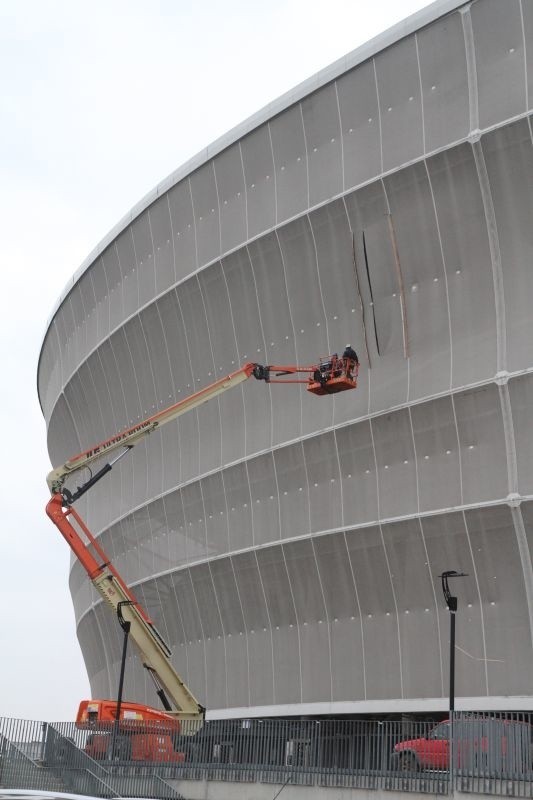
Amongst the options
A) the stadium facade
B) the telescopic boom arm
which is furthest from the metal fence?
the telescopic boom arm

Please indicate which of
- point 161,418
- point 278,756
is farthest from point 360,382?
point 278,756

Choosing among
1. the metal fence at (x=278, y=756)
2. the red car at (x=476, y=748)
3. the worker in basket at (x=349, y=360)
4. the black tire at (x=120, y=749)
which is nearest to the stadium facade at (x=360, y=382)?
the worker in basket at (x=349, y=360)

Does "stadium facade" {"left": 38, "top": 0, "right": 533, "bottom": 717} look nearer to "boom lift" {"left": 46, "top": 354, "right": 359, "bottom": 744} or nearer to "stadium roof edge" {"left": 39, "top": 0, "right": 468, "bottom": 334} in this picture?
"stadium roof edge" {"left": 39, "top": 0, "right": 468, "bottom": 334}

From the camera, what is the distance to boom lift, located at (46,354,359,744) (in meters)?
27.6

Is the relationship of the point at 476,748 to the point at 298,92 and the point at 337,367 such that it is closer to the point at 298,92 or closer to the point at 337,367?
the point at 337,367

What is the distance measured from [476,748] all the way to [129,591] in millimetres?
14737

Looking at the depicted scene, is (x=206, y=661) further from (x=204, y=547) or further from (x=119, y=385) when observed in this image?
(x=119, y=385)

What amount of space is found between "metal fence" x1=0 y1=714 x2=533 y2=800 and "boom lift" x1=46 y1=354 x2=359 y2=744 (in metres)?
2.64

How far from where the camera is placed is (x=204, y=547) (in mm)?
33875

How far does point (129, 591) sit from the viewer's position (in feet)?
100

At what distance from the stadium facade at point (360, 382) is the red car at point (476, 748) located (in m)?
6.27

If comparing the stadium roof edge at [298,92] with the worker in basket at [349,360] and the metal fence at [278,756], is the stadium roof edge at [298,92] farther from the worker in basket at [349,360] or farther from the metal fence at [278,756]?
the metal fence at [278,756]

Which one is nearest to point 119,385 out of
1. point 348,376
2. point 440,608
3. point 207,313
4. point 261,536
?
point 207,313

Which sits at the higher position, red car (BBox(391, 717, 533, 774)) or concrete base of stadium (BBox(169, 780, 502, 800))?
red car (BBox(391, 717, 533, 774))
